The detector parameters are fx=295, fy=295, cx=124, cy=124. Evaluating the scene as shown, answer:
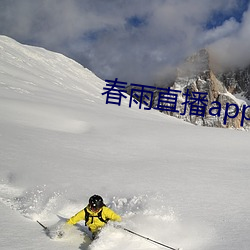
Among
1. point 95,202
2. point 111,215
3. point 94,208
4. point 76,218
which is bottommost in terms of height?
point 76,218

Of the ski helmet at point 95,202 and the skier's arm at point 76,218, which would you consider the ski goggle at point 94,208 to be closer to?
the ski helmet at point 95,202

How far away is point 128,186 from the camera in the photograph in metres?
7.50

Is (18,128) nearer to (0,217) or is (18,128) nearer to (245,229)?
(0,217)

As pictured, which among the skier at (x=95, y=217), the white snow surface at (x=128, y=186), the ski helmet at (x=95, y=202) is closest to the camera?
the white snow surface at (x=128, y=186)

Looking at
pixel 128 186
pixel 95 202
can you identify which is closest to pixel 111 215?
pixel 95 202

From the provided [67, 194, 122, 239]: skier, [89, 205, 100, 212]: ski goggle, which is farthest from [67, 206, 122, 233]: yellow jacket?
[89, 205, 100, 212]: ski goggle

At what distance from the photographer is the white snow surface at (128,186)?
17.1 feet

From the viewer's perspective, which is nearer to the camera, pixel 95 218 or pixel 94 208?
pixel 94 208

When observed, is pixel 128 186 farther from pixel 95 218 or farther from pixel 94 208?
pixel 94 208

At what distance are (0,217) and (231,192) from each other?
514cm

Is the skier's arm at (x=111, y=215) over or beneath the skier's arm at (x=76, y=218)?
over

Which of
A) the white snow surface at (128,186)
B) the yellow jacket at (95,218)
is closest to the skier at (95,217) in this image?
the yellow jacket at (95,218)

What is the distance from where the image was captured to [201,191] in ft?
23.5

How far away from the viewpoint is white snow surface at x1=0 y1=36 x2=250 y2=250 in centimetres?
521
